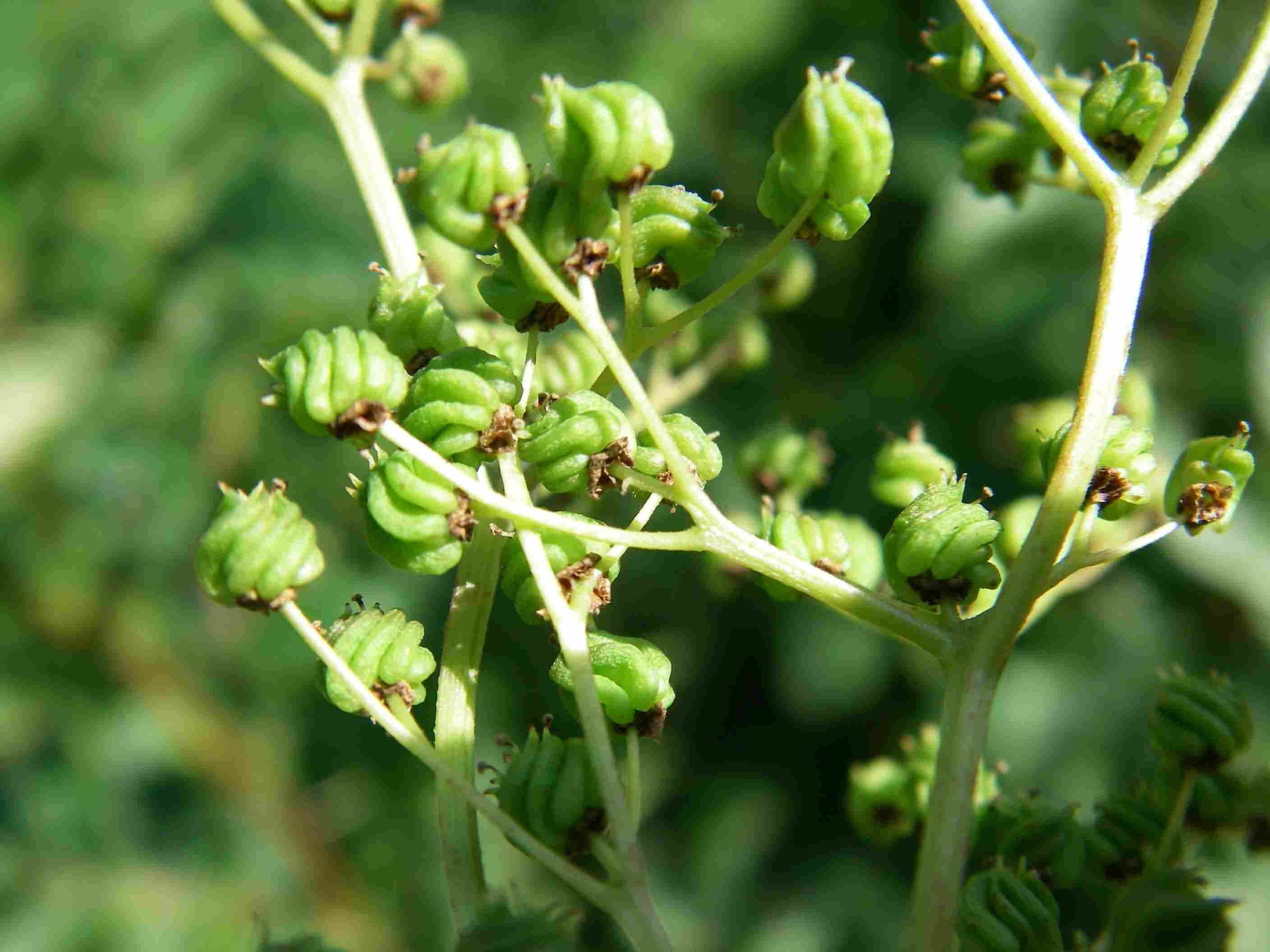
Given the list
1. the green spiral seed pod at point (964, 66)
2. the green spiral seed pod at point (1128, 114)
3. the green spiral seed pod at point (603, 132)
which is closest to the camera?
the green spiral seed pod at point (603, 132)

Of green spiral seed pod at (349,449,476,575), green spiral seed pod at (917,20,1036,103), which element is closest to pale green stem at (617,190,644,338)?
green spiral seed pod at (349,449,476,575)

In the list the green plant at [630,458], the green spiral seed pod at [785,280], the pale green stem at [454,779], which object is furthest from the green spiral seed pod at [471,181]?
Answer: the green spiral seed pod at [785,280]

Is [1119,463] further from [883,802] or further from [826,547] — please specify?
[883,802]

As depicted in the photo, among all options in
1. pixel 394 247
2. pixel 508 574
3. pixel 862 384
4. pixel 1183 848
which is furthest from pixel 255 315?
pixel 1183 848

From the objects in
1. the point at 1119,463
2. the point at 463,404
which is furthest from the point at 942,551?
the point at 463,404

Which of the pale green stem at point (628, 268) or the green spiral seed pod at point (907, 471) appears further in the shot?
the green spiral seed pod at point (907, 471)

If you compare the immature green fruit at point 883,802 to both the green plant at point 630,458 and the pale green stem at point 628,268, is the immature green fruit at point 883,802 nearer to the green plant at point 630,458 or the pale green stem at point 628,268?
the green plant at point 630,458

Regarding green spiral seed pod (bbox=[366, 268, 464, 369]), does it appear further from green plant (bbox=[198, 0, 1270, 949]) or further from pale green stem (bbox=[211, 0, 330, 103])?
pale green stem (bbox=[211, 0, 330, 103])
